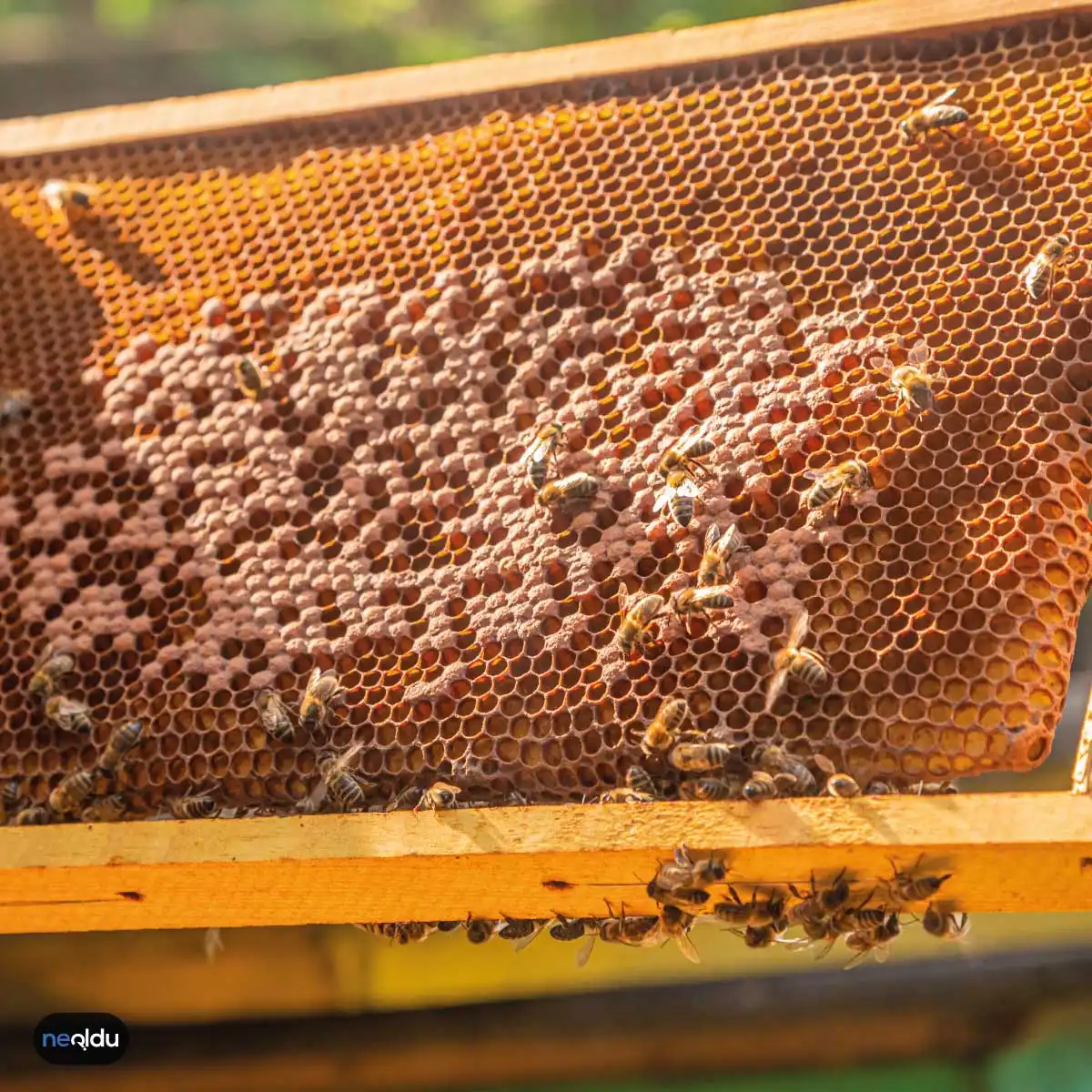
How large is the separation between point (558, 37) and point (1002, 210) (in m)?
3.18

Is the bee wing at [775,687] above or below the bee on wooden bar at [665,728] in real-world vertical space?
above

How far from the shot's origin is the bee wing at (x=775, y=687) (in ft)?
7.24

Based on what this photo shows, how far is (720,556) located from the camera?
7.55ft

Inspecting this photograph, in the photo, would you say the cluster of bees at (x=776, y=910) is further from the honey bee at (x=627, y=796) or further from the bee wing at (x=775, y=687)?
the bee wing at (x=775, y=687)

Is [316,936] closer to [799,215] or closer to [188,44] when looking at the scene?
[799,215]

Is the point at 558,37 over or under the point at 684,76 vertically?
over

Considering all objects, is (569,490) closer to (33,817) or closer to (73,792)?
(73,792)

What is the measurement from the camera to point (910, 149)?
104 inches

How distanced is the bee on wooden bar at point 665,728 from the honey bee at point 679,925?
307 millimetres

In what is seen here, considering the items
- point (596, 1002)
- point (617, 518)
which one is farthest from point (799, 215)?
point (596, 1002)

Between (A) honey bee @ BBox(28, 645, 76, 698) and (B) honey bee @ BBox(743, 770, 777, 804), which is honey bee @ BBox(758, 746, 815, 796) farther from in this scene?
(A) honey bee @ BBox(28, 645, 76, 698)

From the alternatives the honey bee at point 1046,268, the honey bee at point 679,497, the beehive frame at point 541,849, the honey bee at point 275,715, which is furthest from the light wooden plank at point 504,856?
the honey bee at point 1046,268

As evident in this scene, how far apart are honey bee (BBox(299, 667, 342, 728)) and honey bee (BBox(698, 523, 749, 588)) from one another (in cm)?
84

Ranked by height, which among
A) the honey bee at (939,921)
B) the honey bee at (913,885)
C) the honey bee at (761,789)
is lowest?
the honey bee at (939,921)
